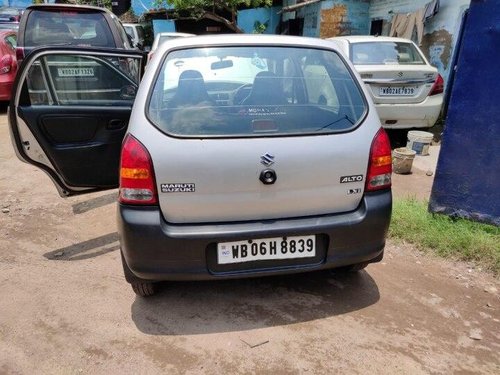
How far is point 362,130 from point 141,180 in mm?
1284

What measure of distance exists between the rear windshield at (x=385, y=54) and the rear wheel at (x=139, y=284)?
490 centimetres

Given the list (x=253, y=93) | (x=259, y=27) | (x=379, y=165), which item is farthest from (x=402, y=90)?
(x=259, y=27)

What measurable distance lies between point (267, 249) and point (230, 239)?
228mm

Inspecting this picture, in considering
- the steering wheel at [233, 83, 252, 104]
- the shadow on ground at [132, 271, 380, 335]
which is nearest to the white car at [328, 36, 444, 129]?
the shadow on ground at [132, 271, 380, 335]

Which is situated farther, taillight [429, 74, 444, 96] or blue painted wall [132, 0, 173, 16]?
blue painted wall [132, 0, 173, 16]

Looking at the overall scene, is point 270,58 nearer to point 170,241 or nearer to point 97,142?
point 170,241

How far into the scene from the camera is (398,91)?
6.15 meters

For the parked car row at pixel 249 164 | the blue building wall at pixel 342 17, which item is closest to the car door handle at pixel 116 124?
the parked car row at pixel 249 164

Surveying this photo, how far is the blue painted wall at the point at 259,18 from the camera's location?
20359mm

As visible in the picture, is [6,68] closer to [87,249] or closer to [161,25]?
[87,249]

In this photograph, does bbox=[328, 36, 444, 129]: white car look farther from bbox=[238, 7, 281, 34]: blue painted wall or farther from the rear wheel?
bbox=[238, 7, 281, 34]: blue painted wall

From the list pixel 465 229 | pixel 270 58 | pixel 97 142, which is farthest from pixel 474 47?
pixel 97 142

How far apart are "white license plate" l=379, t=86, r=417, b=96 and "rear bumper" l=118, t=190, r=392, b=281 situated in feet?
13.1

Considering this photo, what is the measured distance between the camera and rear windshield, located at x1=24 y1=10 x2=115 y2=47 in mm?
6434
